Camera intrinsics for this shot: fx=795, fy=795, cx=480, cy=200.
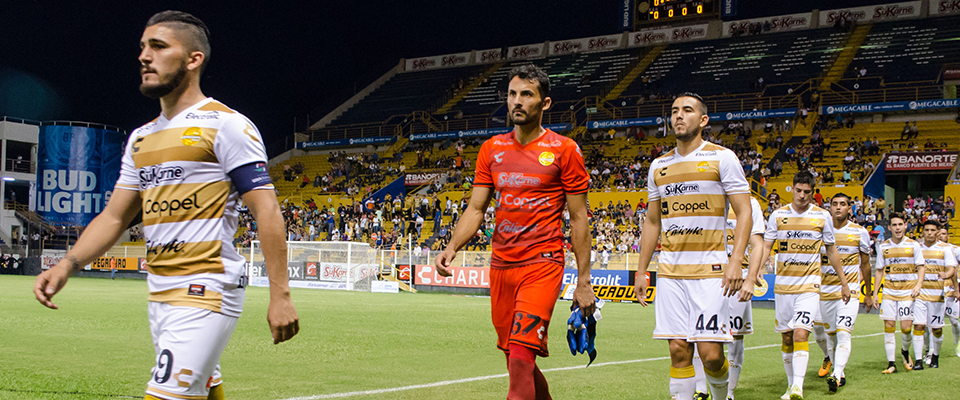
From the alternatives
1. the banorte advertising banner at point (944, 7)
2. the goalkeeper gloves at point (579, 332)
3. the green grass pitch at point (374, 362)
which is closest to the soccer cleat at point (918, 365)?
the green grass pitch at point (374, 362)

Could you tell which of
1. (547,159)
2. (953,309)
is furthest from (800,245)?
(953,309)

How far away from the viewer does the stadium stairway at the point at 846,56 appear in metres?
42.4

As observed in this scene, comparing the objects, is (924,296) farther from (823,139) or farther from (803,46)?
(803,46)

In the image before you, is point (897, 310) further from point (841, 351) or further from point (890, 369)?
point (841, 351)

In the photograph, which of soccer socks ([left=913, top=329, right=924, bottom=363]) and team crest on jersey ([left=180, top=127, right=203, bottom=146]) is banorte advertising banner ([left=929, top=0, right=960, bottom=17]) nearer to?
soccer socks ([left=913, top=329, right=924, bottom=363])

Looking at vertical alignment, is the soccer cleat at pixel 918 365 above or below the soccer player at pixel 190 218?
below

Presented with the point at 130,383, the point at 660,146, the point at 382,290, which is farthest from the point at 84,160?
the point at 130,383

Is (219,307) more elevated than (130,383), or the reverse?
(219,307)

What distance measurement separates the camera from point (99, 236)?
3779 mm

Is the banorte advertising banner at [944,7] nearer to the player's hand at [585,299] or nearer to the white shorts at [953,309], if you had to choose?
the white shorts at [953,309]

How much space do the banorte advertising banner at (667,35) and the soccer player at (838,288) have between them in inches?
1716

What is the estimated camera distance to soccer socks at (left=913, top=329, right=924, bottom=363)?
39.4 feet

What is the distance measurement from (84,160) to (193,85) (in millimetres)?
51303

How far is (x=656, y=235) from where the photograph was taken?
7.07 m
